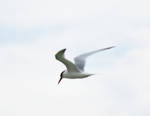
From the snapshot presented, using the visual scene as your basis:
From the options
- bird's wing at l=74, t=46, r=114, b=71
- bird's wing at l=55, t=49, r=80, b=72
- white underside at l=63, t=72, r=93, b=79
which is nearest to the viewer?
bird's wing at l=55, t=49, r=80, b=72

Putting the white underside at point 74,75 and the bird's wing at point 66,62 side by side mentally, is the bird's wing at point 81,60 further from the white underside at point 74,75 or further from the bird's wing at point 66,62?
the white underside at point 74,75

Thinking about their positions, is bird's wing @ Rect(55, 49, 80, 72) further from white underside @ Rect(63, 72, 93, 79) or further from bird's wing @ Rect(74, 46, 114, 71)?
bird's wing @ Rect(74, 46, 114, 71)

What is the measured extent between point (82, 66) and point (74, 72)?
720 mm

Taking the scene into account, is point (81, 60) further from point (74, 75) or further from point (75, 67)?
point (74, 75)

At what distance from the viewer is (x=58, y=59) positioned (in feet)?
141

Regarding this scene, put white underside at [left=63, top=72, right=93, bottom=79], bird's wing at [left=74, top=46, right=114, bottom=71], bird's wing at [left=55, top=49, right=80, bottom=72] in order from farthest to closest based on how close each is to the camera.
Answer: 1. bird's wing at [left=74, top=46, right=114, bottom=71]
2. white underside at [left=63, top=72, right=93, bottom=79]
3. bird's wing at [left=55, top=49, right=80, bottom=72]

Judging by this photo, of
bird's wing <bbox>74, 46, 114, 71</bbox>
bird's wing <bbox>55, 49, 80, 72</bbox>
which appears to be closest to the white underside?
bird's wing <bbox>55, 49, 80, 72</bbox>

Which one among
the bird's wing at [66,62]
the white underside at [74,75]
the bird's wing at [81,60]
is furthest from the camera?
the bird's wing at [81,60]

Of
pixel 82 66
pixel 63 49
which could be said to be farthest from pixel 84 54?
pixel 63 49

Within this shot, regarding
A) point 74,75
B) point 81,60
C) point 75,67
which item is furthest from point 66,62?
point 81,60

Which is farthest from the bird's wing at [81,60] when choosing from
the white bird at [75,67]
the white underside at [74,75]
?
the white underside at [74,75]

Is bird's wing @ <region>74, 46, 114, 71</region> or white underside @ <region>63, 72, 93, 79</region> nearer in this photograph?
white underside @ <region>63, 72, 93, 79</region>

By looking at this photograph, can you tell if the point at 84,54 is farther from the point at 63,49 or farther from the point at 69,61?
the point at 63,49

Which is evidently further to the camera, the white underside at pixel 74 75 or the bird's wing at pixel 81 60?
the bird's wing at pixel 81 60
